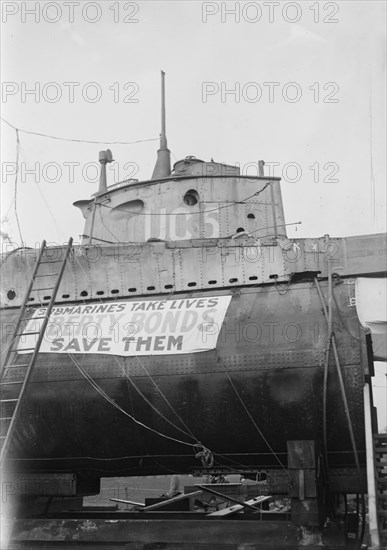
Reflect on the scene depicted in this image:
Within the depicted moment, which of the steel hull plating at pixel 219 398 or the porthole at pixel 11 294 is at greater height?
the porthole at pixel 11 294

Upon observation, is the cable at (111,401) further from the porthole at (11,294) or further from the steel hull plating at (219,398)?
the porthole at (11,294)

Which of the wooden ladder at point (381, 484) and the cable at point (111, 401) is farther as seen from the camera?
the cable at point (111, 401)

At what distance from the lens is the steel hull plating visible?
9.89 meters

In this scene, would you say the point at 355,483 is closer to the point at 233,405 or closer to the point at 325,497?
the point at 325,497

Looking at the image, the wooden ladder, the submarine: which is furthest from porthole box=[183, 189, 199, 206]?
the wooden ladder

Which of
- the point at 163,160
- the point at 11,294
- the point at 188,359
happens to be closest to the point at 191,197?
the point at 163,160

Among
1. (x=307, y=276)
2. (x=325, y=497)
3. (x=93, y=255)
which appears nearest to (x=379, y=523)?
(x=325, y=497)

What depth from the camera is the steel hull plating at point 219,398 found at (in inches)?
389

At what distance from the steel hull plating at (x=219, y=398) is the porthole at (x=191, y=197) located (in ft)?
11.9

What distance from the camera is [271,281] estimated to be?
36.9ft

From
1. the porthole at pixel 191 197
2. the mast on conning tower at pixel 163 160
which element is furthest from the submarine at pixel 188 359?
the mast on conning tower at pixel 163 160

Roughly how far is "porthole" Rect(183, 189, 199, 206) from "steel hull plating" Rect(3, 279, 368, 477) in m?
3.64

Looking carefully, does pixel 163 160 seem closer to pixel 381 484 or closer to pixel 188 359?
pixel 188 359

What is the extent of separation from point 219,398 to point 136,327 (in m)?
1.82
